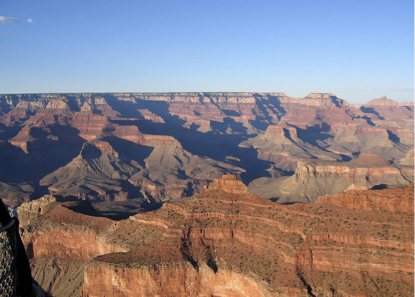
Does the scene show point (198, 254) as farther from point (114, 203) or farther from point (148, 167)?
point (148, 167)

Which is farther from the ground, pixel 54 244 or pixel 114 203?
pixel 54 244

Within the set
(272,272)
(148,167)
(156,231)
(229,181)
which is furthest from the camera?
(148,167)

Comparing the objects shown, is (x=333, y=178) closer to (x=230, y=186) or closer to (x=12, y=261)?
(x=230, y=186)

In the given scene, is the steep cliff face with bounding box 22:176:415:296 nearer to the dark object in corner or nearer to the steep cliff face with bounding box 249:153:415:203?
the dark object in corner

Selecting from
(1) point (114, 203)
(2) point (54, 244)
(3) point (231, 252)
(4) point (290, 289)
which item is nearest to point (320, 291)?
(4) point (290, 289)

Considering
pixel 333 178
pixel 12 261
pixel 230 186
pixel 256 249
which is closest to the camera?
pixel 12 261

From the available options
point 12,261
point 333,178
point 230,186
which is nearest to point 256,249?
point 230,186
